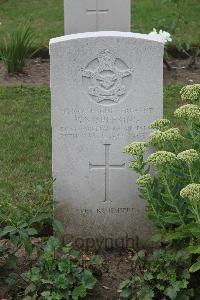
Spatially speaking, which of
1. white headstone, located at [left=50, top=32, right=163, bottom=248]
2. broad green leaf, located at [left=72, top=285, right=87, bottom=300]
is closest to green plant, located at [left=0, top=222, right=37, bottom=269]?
broad green leaf, located at [left=72, top=285, right=87, bottom=300]

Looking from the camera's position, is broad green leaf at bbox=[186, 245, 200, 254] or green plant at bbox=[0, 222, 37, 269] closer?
broad green leaf at bbox=[186, 245, 200, 254]

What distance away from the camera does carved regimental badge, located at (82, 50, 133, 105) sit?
15.5ft

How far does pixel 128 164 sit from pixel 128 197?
0.21 metres

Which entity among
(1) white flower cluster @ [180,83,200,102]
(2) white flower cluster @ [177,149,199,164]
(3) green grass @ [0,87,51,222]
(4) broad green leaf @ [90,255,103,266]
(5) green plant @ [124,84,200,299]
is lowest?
(3) green grass @ [0,87,51,222]

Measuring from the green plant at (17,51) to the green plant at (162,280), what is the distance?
4.75m

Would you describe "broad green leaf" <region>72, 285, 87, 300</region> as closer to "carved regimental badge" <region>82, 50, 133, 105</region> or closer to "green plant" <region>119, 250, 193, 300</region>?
"green plant" <region>119, 250, 193, 300</region>

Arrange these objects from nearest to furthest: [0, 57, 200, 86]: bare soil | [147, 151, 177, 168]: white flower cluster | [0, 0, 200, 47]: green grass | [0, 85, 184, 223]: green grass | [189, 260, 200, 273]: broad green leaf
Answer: [189, 260, 200, 273]: broad green leaf < [147, 151, 177, 168]: white flower cluster < [0, 85, 184, 223]: green grass < [0, 57, 200, 86]: bare soil < [0, 0, 200, 47]: green grass

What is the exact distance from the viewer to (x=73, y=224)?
502 cm

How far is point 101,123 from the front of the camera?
190 inches

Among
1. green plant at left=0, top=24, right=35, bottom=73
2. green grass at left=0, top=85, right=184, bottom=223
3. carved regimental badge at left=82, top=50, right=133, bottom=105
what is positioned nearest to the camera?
carved regimental badge at left=82, top=50, right=133, bottom=105

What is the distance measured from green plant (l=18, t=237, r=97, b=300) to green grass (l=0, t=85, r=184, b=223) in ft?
1.53

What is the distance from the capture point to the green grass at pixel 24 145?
18.7ft

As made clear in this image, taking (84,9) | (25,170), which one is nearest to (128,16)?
(84,9)

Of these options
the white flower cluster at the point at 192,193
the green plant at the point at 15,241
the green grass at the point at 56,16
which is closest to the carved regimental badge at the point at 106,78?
the green plant at the point at 15,241
